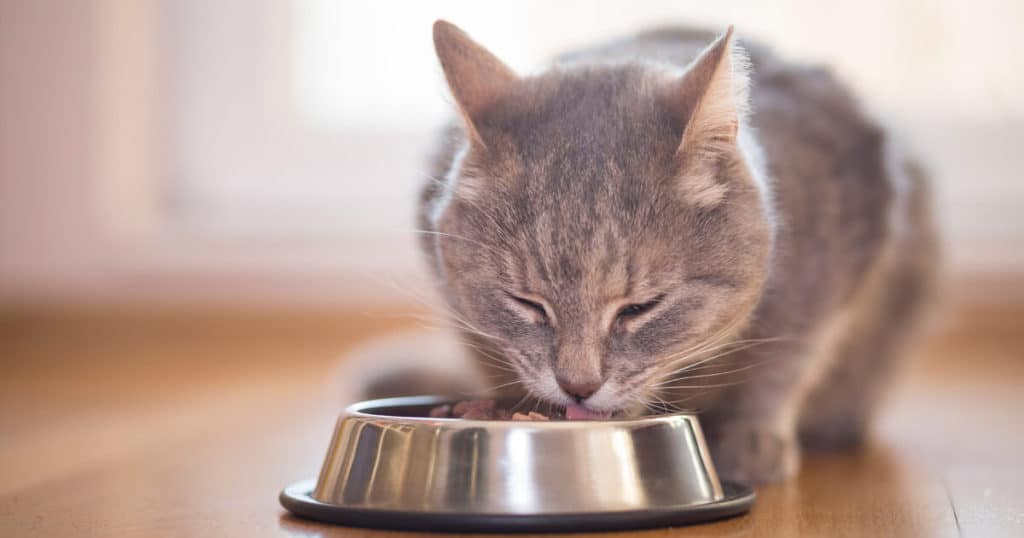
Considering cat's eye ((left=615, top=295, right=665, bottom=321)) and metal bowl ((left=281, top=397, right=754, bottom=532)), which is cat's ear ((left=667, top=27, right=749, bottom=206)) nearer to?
cat's eye ((left=615, top=295, right=665, bottom=321))

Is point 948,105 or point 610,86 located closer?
point 610,86

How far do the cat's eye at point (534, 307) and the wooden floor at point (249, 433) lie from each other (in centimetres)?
32

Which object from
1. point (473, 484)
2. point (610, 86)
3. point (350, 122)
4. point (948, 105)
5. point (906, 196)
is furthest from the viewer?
point (350, 122)

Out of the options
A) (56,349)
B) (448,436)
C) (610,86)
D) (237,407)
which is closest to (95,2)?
(56,349)

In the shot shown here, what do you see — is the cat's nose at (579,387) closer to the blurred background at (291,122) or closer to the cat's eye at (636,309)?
the cat's eye at (636,309)

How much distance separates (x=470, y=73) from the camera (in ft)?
5.11

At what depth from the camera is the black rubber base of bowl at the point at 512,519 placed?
1177mm

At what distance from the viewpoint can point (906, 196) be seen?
6.86 ft

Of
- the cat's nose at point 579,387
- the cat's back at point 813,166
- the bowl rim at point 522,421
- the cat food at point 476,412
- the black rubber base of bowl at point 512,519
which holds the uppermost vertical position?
the cat's back at point 813,166

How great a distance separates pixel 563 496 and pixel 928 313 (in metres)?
1.28

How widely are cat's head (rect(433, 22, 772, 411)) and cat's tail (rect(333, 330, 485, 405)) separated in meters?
0.67

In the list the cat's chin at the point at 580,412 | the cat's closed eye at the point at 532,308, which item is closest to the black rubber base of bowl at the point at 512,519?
the cat's chin at the point at 580,412

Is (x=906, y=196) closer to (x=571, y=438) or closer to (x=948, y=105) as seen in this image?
(x=571, y=438)

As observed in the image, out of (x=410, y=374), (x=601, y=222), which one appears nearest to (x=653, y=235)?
(x=601, y=222)
